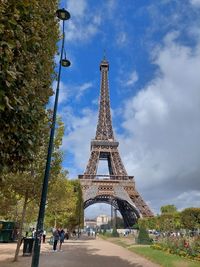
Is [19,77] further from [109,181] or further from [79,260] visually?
[109,181]

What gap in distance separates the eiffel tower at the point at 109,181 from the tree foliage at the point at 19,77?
67698 millimetres

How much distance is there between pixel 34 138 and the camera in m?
7.54

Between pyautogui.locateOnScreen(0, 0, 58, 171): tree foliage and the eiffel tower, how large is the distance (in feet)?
222

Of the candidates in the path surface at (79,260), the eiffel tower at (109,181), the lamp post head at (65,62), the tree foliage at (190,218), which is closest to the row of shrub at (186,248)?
the path surface at (79,260)

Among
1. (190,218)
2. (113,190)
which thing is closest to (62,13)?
(190,218)

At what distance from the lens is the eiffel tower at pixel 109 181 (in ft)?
247

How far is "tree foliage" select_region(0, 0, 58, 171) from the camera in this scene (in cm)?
547

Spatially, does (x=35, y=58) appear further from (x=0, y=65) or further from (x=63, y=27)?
(x=63, y=27)

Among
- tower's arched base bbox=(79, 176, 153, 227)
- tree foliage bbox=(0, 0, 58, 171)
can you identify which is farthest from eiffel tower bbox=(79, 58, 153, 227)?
tree foliage bbox=(0, 0, 58, 171)

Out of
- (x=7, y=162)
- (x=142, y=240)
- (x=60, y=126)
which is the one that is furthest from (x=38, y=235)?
(x=142, y=240)

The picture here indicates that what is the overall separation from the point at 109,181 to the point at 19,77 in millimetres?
73504

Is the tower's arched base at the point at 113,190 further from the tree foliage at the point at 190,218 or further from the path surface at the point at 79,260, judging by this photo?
the path surface at the point at 79,260

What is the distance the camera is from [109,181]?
78.8 m

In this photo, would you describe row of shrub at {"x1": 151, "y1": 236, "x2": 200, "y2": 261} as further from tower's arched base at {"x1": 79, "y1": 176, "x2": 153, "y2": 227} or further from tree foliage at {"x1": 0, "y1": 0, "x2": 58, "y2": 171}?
tower's arched base at {"x1": 79, "y1": 176, "x2": 153, "y2": 227}
